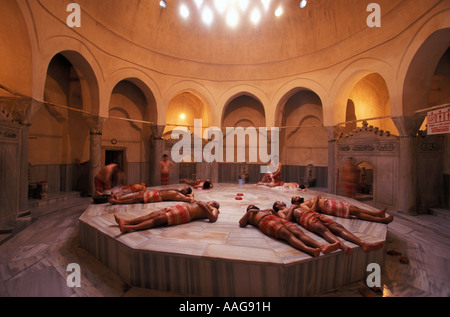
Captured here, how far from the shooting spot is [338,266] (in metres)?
2.86

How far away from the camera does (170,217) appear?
12.3 ft

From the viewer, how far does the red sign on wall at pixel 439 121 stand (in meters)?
4.75

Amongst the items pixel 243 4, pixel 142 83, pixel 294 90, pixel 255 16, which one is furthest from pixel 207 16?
A: pixel 294 90

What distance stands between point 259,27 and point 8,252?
1073 centimetres

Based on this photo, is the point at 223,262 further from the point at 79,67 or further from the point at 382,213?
the point at 79,67

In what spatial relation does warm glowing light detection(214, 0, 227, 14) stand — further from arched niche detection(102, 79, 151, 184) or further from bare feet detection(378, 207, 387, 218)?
bare feet detection(378, 207, 387, 218)

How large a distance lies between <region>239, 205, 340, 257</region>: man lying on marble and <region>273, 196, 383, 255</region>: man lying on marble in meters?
0.26

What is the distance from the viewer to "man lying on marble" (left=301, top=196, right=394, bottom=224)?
4.07 meters

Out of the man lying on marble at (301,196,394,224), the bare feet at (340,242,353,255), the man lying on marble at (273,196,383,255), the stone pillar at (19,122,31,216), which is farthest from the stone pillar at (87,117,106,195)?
the bare feet at (340,242,353,255)

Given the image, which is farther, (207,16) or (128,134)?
(128,134)

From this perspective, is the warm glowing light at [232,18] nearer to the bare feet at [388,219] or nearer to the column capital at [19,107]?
the column capital at [19,107]

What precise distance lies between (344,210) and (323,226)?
4.14 feet
